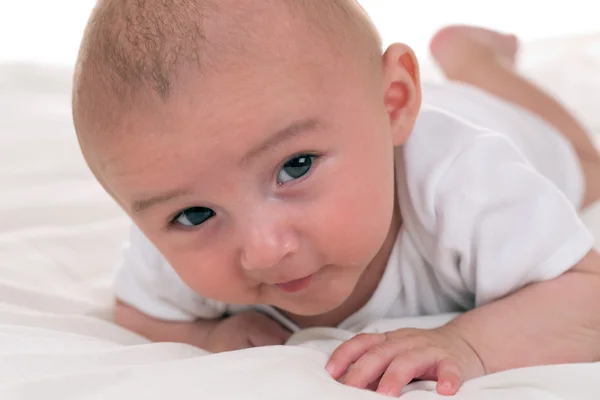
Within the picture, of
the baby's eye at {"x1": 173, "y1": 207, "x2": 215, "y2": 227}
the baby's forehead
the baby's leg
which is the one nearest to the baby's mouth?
the baby's eye at {"x1": 173, "y1": 207, "x2": 215, "y2": 227}

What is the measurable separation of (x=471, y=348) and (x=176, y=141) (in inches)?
15.2

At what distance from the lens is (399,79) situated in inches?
37.5

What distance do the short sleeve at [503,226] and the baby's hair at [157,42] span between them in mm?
271

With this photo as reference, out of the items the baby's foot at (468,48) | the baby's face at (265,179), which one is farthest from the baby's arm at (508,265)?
the baby's foot at (468,48)

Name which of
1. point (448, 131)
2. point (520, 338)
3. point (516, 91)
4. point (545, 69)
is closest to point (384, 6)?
point (545, 69)

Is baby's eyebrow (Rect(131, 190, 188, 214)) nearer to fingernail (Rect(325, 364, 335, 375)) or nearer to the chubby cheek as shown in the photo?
the chubby cheek

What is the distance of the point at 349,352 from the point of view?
805mm

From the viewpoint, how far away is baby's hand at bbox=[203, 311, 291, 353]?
105 cm

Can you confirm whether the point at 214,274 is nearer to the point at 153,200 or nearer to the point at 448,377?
the point at 153,200

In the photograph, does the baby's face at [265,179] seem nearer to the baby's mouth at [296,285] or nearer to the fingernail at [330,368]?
the baby's mouth at [296,285]

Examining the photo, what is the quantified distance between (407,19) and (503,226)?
1.73 metres

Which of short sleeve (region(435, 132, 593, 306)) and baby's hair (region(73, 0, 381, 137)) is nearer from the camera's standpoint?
baby's hair (region(73, 0, 381, 137))

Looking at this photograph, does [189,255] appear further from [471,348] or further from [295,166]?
[471,348]

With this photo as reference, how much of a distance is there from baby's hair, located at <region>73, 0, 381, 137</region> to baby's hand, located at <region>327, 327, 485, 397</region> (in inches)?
12.2
